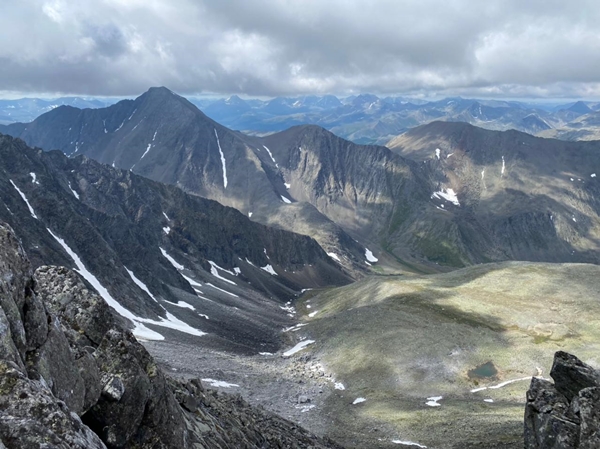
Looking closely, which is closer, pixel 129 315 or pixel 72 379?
pixel 72 379

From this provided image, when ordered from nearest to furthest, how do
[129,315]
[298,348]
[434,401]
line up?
[434,401] < [298,348] < [129,315]

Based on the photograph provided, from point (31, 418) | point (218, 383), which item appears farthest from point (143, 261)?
point (31, 418)

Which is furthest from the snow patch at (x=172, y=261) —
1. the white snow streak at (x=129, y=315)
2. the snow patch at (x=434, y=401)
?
the snow patch at (x=434, y=401)

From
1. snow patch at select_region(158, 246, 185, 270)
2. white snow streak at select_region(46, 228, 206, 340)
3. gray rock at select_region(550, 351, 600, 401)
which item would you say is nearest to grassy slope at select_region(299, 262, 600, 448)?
gray rock at select_region(550, 351, 600, 401)

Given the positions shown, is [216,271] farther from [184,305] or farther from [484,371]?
[484,371]

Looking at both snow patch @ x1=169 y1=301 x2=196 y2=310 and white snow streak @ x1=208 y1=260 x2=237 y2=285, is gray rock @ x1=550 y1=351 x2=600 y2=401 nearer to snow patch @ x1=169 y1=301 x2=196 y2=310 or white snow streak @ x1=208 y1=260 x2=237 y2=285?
snow patch @ x1=169 y1=301 x2=196 y2=310

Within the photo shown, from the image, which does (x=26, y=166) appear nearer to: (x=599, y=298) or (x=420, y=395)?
(x=420, y=395)

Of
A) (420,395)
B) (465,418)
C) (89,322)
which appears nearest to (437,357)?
(420,395)

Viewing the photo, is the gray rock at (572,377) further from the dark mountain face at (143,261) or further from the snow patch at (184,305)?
the snow patch at (184,305)
